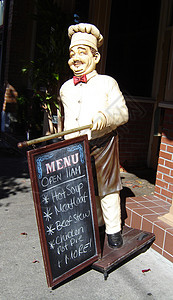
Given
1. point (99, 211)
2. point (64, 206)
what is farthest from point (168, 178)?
point (64, 206)

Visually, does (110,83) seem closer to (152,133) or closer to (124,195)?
(124,195)

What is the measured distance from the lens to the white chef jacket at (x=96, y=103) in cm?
Result: 269

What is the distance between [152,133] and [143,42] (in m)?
1.74

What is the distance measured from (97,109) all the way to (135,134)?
3.55 m

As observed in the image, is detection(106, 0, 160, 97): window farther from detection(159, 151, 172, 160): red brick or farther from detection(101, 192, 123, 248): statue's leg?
detection(101, 192, 123, 248): statue's leg

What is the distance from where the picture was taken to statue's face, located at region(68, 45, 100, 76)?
8.90 feet

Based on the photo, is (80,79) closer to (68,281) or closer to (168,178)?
(68,281)

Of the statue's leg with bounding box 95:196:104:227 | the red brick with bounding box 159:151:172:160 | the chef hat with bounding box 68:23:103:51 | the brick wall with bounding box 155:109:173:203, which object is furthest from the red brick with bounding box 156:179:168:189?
the chef hat with bounding box 68:23:103:51

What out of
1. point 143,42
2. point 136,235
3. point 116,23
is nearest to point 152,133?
point 143,42

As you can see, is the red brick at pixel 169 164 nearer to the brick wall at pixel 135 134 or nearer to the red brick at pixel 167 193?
the red brick at pixel 167 193

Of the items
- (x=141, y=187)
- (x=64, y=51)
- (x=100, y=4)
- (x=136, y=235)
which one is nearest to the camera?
(x=136, y=235)

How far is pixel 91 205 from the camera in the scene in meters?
2.69

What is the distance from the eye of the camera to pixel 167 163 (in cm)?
396

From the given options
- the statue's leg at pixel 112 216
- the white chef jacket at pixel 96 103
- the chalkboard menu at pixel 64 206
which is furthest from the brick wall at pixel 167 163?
the chalkboard menu at pixel 64 206
